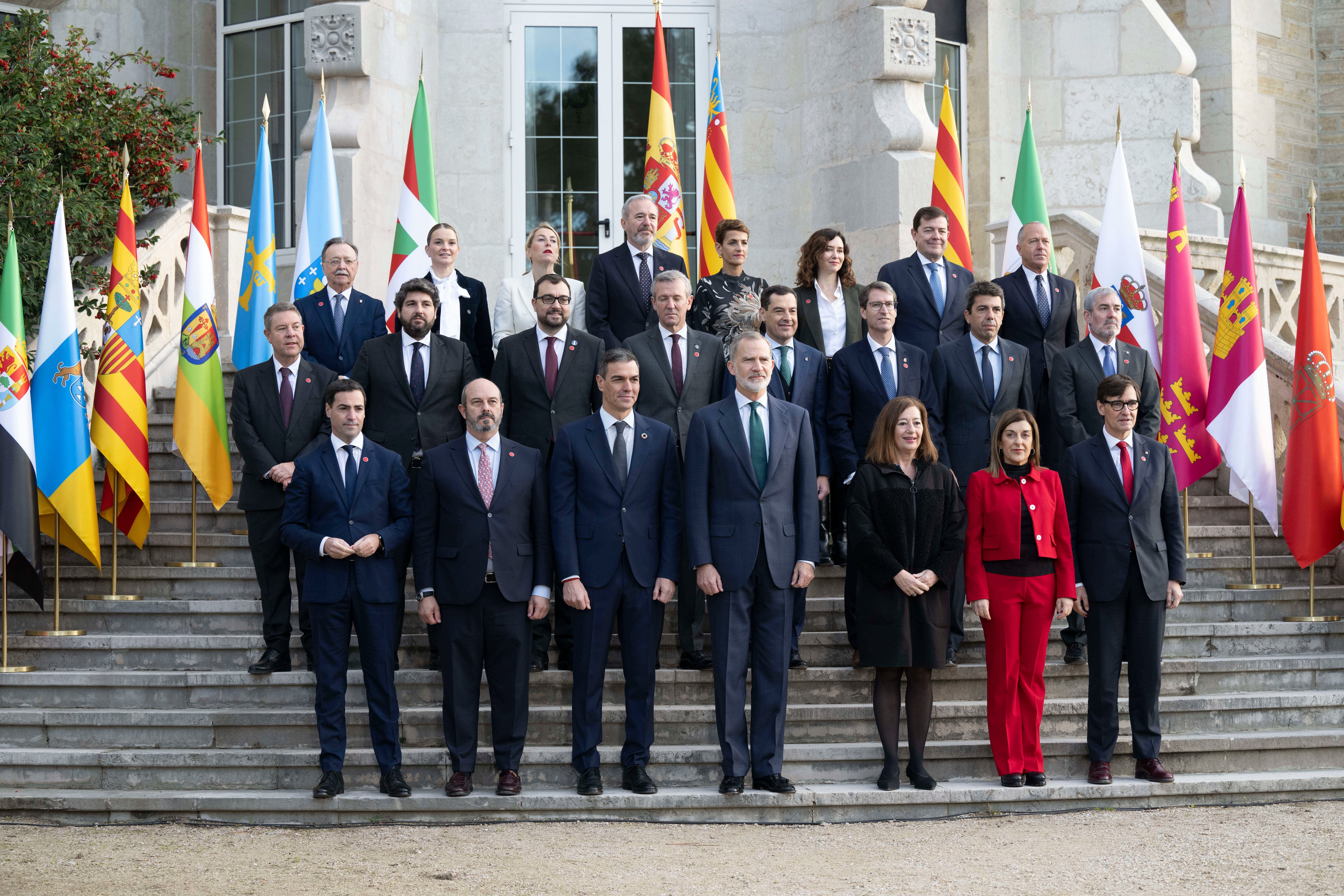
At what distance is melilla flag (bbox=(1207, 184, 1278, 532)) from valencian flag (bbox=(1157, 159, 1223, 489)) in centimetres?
9

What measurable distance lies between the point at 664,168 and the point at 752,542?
16.3 feet

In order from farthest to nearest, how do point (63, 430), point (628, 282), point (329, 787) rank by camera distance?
point (63, 430), point (628, 282), point (329, 787)

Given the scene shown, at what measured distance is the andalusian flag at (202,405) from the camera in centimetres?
826

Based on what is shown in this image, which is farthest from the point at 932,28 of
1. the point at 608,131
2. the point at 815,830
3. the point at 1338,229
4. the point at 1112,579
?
the point at 815,830

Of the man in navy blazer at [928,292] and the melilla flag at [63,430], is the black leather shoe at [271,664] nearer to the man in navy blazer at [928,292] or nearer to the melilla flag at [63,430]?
the melilla flag at [63,430]

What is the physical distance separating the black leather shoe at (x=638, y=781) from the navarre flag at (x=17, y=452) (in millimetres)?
3348

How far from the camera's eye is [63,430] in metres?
7.75

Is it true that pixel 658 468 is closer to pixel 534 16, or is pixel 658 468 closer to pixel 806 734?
pixel 806 734

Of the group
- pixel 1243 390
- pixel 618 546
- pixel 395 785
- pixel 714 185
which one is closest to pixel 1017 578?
pixel 618 546

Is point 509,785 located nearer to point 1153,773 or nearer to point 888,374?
point 888,374

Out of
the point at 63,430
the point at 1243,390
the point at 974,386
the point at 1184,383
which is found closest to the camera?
the point at 974,386

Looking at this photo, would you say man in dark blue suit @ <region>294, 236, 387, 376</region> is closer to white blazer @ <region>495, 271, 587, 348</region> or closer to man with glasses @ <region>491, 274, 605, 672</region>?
white blazer @ <region>495, 271, 587, 348</region>

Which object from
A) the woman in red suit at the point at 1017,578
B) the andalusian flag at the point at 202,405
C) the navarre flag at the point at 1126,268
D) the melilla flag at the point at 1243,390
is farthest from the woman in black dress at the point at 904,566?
the andalusian flag at the point at 202,405

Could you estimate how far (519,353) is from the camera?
6938 mm
